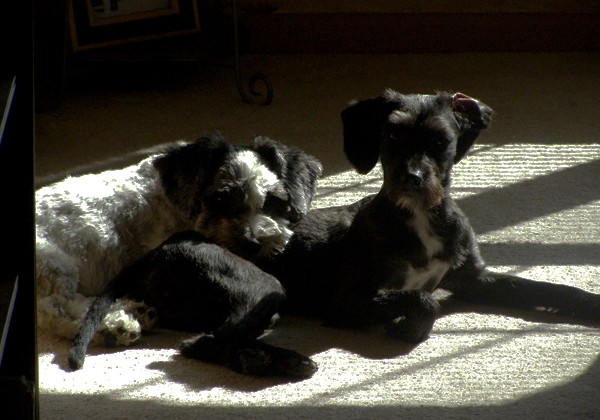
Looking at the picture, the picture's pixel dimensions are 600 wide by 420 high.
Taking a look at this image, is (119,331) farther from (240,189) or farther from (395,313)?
(395,313)

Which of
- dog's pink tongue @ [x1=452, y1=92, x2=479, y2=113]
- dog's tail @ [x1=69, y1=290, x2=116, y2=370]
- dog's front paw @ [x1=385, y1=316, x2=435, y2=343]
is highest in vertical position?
dog's pink tongue @ [x1=452, y1=92, x2=479, y2=113]

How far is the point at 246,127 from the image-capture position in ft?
15.3

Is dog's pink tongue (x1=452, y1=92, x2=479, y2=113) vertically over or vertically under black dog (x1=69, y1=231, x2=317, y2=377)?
over

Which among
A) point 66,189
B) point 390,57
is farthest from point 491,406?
point 390,57

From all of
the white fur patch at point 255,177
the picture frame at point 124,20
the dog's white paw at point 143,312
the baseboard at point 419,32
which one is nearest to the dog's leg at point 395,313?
the white fur patch at point 255,177

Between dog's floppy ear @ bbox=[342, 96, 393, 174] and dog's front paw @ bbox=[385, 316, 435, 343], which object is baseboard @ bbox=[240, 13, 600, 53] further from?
dog's front paw @ bbox=[385, 316, 435, 343]

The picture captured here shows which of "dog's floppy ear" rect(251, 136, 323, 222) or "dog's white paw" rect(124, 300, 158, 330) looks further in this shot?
"dog's floppy ear" rect(251, 136, 323, 222)

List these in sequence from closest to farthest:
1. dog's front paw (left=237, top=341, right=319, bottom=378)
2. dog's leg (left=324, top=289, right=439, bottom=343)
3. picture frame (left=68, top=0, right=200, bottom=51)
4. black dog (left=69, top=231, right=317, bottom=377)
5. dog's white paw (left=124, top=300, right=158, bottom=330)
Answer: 1. dog's front paw (left=237, top=341, right=319, bottom=378)
2. black dog (left=69, top=231, right=317, bottom=377)
3. dog's leg (left=324, top=289, right=439, bottom=343)
4. dog's white paw (left=124, top=300, right=158, bottom=330)
5. picture frame (left=68, top=0, right=200, bottom=51)

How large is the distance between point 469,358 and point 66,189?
137cm

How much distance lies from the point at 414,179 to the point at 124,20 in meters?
3.11

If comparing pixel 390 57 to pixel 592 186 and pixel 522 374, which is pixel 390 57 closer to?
pixel 592 186

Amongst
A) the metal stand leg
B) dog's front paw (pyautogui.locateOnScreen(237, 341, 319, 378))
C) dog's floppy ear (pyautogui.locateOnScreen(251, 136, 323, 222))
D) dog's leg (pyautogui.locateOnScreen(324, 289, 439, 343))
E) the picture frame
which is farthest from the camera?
the picture frame

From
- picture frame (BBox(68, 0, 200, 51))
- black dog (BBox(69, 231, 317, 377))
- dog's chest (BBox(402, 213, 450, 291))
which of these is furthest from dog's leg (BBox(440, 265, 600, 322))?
picture frame (BBox(68, 0, 200, 51))

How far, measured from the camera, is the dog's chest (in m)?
2.81
